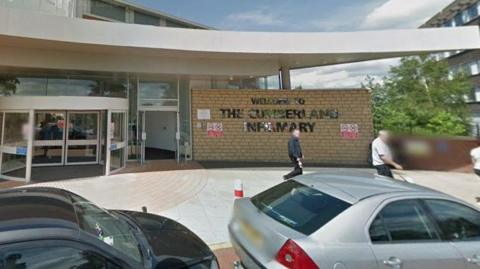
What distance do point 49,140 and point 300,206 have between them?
10.9 meters

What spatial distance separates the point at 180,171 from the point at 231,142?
3.19m

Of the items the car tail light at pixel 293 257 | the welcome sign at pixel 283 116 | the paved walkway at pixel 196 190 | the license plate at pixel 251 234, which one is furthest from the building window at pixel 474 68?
the car tail light at pixel 293 257

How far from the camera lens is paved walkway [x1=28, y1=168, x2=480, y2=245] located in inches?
234

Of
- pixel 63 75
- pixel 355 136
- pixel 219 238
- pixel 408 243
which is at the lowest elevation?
pixel 219 238

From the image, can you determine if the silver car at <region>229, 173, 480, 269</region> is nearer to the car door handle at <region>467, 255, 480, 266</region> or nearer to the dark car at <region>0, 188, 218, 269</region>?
the car door handle at <region>467, 255, 480, 266</region>

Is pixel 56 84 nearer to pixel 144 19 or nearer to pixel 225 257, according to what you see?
pixel 225 257

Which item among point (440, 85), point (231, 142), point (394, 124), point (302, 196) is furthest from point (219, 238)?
point (440, 85)

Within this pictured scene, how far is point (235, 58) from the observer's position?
1180 centimetres

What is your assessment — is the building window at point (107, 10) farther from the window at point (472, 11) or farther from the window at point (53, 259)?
the window at point (472, 11)

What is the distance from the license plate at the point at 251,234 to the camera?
293 cm

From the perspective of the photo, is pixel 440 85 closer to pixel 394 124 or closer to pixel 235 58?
pixel 394 124

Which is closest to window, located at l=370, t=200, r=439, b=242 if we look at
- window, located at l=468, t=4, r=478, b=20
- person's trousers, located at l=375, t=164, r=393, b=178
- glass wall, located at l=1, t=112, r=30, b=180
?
person's trousers, located at l=375, t=164, r=393, b=178

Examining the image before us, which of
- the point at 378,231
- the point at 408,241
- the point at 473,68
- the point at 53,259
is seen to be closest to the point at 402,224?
the point at 408,241

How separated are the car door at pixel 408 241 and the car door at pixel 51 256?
7.58 feet
